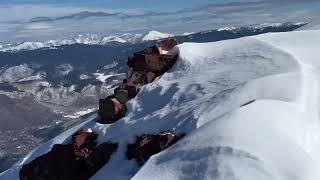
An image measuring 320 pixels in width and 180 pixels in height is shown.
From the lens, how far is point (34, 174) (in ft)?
147

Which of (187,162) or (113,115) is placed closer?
(187,162)

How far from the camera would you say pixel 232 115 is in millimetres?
36281

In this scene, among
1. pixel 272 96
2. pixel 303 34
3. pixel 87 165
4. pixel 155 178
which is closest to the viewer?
pixel 155 178

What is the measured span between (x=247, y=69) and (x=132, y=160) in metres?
12.2

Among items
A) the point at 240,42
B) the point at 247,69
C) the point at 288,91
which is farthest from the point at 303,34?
the point at 288,91

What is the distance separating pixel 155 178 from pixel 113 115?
13280 mm

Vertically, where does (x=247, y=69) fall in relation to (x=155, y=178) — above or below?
above

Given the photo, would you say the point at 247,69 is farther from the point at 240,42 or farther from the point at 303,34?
the point at 303,34

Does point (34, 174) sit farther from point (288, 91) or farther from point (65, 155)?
point (288, 91)

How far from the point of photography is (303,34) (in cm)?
5666

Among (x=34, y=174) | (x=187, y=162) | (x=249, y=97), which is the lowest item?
(x=34, y=174)

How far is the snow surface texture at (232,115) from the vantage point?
3247 cm

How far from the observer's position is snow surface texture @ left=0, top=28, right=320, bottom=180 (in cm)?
3247

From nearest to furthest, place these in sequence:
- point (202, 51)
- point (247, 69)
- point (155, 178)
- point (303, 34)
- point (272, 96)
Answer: point (155, 178), point (272, 96), point (247, 69), point (202, 51), point (303, 34)
